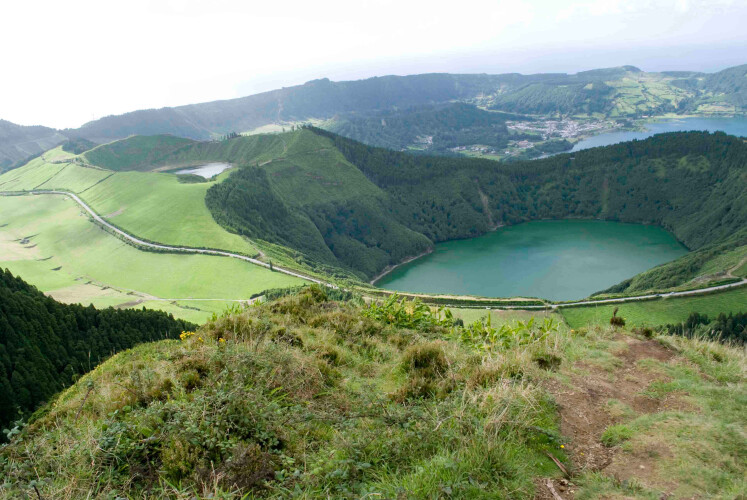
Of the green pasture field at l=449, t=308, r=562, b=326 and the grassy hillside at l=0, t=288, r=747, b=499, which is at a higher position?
the grassy hillside at l=0, t=288, r=747, b=499

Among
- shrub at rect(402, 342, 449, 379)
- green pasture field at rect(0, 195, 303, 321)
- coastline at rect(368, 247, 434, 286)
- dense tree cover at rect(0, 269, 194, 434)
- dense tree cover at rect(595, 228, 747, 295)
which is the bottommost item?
coastline at rect(368, 247, 434, 286)

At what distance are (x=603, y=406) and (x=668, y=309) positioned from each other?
247ft

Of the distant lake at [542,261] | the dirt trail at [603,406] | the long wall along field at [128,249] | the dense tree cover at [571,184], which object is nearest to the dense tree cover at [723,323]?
the distant lake at [542,261]

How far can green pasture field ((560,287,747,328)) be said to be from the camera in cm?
6412

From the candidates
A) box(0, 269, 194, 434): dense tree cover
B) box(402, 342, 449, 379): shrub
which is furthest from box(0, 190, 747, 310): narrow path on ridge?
box(402, 342, 449, 379): shrub

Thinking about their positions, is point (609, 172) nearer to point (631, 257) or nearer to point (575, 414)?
point (631, 257)

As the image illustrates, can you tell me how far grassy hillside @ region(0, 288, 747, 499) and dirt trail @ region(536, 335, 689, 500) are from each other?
0.03 m

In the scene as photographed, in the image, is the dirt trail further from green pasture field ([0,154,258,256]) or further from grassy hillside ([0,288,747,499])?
green pasture field ([0,154,258,256])

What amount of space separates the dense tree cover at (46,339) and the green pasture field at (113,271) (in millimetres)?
28134

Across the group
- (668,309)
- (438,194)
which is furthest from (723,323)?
(438,194)

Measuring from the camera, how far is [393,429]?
5.69 meters

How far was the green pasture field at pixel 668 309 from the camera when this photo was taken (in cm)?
6412

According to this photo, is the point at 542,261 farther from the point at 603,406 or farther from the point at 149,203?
the point at 603,406

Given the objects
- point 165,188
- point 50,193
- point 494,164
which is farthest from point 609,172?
point 50,193
